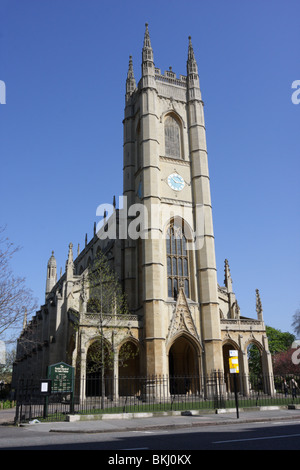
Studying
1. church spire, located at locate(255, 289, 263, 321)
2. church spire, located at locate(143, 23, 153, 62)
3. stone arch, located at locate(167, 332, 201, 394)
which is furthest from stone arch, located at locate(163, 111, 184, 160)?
stone arch, located at locate(167, 332, 201, 394)

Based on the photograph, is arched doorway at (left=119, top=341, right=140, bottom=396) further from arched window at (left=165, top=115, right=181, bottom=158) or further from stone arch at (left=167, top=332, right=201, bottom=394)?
arched window at (left=165, top=115, right=181, bottom=158)

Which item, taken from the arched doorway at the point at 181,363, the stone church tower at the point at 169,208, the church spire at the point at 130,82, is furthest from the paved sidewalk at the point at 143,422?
the church spire at the point at 130,82

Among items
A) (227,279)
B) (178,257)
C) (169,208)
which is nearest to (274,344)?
(227,279)

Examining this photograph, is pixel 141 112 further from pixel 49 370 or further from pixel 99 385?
pixel 49 370

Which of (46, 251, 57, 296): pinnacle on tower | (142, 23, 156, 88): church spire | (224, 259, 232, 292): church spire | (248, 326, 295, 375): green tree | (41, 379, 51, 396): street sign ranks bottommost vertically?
(41, 379, 51, 396): street sign

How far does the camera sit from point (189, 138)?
40344 millimetres

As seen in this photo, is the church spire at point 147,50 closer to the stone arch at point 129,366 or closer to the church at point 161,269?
the church at point 161,269

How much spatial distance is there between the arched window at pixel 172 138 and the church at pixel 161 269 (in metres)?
0.10

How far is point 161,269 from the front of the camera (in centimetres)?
3400

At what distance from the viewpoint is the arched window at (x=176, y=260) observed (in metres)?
35.4

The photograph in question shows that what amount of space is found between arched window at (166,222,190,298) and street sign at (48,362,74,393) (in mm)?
17054

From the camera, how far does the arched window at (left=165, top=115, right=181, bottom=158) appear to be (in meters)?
39.5

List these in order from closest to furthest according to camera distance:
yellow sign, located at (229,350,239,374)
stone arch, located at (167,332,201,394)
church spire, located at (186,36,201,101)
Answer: yellow sign, located at (229,350,239,374)
stone arch, located at (167,332,201,394)
church spire, located at (186,36,201,101)
